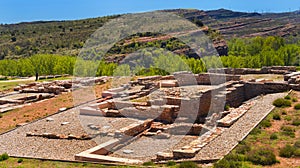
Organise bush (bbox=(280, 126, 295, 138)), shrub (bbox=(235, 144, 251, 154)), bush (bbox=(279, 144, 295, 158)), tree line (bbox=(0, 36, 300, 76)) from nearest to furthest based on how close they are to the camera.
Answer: bush (bbox=(279, 144, 295, 158)) < shrub (bbox=(235, 144, 251, 154)) < bush (bbox=(280, 126, 295, 138)) < tree line (bbox=(0, 36, 300, 76))

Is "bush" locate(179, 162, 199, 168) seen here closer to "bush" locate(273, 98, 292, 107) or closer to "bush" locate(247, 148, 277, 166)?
"bush" locate(247, 148, 277, 166)

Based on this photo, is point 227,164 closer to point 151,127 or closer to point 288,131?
point 288,131

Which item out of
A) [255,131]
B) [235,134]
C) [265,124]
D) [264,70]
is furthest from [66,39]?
[255,131]

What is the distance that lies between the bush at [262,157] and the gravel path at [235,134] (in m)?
0.89

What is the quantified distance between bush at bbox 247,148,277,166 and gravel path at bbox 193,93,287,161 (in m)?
0.89

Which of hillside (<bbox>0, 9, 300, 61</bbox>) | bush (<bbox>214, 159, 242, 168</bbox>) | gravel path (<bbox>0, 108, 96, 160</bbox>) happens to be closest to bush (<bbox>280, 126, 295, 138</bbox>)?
bush (<bbox>214, 159, 242, 168</bbox>)

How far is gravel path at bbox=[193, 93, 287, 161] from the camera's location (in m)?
12.8

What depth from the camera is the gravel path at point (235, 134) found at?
12842 mm

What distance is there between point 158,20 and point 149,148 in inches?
2163

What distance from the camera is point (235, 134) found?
1484 centimetres

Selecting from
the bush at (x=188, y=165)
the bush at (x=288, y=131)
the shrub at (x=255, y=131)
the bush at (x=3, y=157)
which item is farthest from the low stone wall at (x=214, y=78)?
the bush at (x=3, y=157)

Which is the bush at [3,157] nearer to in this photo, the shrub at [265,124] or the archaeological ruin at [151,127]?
the archaeological ruin at [151,127]

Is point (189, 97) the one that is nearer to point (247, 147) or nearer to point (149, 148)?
point (149, 148)

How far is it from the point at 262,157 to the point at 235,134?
9.31ft
